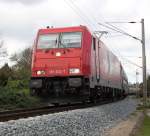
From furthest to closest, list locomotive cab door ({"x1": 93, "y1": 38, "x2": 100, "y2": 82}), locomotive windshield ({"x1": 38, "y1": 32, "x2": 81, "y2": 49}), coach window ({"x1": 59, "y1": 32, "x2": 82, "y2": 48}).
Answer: locomotive cab door ({"x1": 93, "y1": 38, "x2": 100, "y2": 82})
locomotive windshield ({"x1": 38, "y1": 32, "x2": 81, "y2": 49})
coach window ({"x1": 59, "y1": 32, "x2": 82, "y2": 48})

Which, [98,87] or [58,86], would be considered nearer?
[58,86]

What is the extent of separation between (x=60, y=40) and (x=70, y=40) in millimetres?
504

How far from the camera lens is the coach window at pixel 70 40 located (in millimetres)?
22531

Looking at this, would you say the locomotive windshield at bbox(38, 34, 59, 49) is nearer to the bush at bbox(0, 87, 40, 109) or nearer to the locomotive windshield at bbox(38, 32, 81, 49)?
the locomotive windshield at bbox(38, 32, 81, 49)

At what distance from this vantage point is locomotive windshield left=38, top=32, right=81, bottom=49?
22641mm

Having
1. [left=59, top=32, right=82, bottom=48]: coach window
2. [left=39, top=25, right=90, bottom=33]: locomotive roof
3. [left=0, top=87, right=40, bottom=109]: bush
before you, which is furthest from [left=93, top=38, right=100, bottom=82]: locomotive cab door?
[left=0, top=87, right=40, bottom=109]: bush

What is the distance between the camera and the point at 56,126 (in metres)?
11.5

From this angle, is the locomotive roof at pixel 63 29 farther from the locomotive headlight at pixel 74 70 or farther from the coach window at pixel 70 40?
the locomotive headlight at pixel 74 70

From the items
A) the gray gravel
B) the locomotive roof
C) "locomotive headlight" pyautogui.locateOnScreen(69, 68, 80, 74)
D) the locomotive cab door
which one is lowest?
the gray gravel

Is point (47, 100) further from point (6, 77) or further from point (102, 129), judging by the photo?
point (6, 77)

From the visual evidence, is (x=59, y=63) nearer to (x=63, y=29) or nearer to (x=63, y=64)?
(x=63, y=64)

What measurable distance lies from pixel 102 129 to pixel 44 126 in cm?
401

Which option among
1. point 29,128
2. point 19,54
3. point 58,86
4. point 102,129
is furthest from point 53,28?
point 19,54

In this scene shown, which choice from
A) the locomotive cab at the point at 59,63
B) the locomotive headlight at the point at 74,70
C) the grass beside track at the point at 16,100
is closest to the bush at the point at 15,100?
the grass beside track at the point at 16,100
